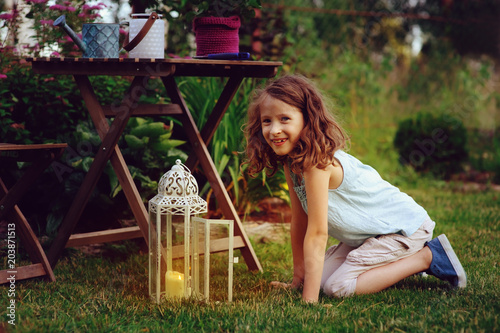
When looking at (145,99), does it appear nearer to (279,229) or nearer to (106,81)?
(106,81)

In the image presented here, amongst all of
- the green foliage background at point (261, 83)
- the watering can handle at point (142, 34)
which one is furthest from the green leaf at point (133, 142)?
the watering can handle at point (142, 34)

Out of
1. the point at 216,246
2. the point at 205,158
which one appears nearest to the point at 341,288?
the point at 216,246

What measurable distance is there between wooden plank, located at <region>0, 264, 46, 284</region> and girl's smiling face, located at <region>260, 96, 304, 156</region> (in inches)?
50.0

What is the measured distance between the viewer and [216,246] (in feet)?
8.86

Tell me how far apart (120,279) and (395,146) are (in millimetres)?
4299

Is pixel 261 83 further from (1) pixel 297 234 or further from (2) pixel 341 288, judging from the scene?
(2) pixel 341 288

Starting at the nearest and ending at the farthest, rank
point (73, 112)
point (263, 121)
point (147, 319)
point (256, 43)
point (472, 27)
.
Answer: point (147, 319)
point (263, 121)
point (73, 112)
point (256, 43)
point (472, 27)

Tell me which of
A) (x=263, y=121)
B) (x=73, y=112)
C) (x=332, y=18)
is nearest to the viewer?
(x=263, y=121)

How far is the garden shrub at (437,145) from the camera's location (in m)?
5.89

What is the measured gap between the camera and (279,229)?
3.69 meters

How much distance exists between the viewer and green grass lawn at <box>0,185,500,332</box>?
2021 millimetres

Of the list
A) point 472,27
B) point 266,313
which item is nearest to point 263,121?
point 266,313

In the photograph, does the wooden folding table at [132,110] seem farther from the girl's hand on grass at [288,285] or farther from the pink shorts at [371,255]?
the pink shorts at [371,255]

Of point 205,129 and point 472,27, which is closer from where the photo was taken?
point 205,129
